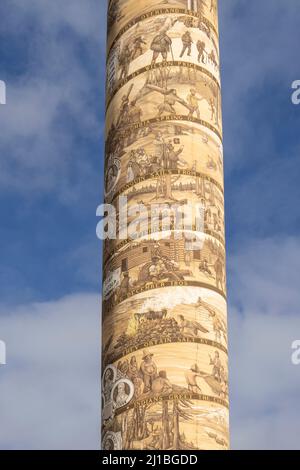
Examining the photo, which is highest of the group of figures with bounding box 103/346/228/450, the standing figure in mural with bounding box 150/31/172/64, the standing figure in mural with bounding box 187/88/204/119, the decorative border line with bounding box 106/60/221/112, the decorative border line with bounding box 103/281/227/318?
the standing figure in mural with bounding box 150/31/172/64

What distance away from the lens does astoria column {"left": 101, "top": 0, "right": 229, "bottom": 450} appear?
37.6ft

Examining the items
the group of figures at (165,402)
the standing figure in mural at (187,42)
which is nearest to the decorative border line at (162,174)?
the standing figure in mural at (187,42)

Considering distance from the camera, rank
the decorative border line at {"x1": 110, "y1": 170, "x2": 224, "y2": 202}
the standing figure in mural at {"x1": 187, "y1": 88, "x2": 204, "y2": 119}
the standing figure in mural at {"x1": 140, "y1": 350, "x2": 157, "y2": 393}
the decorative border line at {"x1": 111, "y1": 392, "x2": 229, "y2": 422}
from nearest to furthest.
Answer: the decorative border line at {"x1": 111, "y1": 392, "x2": 229, "y2": 422}, the standing figure in mural at {"x1": 140, "y1": 350, "x2": 157, "y2": 393}, the decorative border line at {"x1": 110, "y1": 170, "x2": 224, "y2": 202}, the standing figure in mural at {"x1": 187, "y1": 88, "x2": 204, "y2": 119}

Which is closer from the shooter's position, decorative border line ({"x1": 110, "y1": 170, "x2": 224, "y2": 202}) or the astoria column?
the astoria column

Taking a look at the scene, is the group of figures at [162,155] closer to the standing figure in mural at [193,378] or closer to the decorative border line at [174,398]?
the standing figure in mural at [193,378]

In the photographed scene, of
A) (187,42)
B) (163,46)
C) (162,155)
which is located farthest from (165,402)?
(187,42)

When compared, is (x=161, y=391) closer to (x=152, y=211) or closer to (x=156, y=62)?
(x=152, y=211)

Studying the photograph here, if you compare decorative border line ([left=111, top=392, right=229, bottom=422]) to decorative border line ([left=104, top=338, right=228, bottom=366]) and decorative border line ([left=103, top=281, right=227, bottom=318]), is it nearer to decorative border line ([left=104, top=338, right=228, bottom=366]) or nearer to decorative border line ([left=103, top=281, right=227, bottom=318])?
decorative border line ([left=104, top=338, right=228, bottom=366])

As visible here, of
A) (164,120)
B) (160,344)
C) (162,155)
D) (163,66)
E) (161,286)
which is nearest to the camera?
(160,344)

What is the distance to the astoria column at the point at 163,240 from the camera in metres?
11.5

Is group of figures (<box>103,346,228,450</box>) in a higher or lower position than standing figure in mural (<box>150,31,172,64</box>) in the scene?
lower

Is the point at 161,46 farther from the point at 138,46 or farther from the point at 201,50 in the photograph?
the point at 201,50

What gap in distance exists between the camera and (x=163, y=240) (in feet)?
Answer: 39.5

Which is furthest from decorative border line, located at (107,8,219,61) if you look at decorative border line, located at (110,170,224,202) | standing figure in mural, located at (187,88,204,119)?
decorative border line, located at (110,170,224,202)
